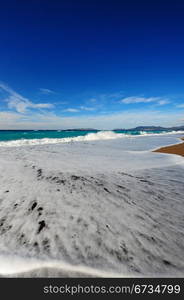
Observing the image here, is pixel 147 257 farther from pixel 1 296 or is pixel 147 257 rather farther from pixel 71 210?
pixel 1 296

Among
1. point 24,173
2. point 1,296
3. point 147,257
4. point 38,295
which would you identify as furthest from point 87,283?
point 24,173

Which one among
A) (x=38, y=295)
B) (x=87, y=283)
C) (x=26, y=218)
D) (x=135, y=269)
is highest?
(x=26, y=218)

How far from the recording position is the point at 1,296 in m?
1.75

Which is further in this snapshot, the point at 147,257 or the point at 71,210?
the point at 71,210

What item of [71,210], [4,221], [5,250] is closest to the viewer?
[5,250]

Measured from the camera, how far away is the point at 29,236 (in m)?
2.34

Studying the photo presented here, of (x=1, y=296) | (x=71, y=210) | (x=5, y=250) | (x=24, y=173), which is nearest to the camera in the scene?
(x=1, y=296)

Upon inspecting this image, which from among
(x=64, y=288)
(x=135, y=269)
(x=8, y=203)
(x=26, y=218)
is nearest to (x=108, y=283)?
(x=135, y=269)

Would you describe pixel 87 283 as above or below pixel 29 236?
below

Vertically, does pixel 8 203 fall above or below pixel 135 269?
above

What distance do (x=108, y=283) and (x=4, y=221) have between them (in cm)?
207

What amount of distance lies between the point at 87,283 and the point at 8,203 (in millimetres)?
2310

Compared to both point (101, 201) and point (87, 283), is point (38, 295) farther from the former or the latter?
point (101, 201)

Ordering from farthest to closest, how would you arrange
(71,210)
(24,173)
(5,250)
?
(24,173), (71,210), (5,250)
